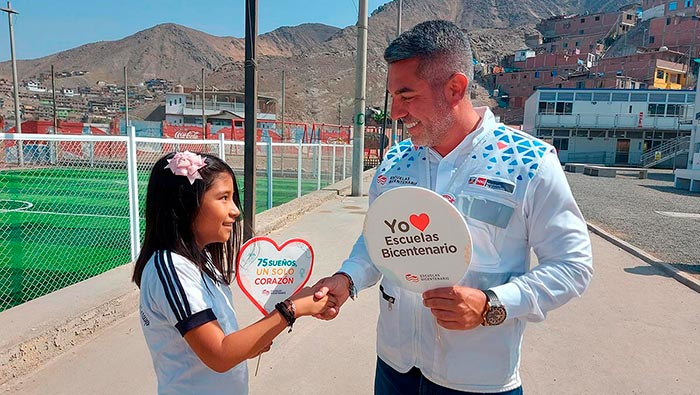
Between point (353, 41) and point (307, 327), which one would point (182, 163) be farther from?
point (353, 41)

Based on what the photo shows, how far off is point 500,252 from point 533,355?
2609 millimetres

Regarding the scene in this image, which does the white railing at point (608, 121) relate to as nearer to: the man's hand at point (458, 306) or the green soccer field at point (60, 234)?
the green soccer field at point (60, 234)

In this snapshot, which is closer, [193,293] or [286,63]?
[193,293]

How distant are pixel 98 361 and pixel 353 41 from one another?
18423 cm

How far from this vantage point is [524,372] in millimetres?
3328

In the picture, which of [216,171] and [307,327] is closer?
[216,171]

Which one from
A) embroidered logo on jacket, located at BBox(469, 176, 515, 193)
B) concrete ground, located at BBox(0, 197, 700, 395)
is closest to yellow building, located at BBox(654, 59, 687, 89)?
concrete ground, located at BBox(0, 197, 700, 395)

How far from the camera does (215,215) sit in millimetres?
1660

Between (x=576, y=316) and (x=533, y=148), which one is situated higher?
(x=533, y=148)

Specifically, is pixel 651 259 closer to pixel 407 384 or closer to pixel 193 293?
pixel 407 384

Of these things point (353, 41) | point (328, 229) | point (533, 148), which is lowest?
point (328, 229)

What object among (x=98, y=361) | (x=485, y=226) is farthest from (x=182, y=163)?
(x=98, y=361)

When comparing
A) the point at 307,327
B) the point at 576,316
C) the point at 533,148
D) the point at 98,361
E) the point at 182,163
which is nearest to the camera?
the point at 533,148

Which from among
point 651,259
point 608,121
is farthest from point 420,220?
point 608,121
